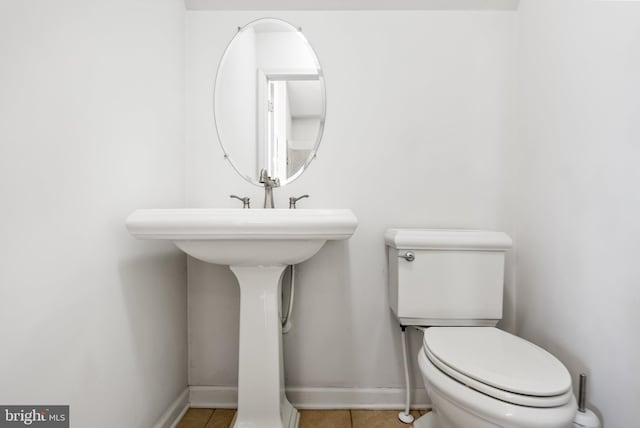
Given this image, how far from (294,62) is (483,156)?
96 centimetres

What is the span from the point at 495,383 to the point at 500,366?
88mm

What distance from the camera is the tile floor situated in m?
1.33

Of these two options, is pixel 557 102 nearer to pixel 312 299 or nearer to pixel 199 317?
pixel 312 299

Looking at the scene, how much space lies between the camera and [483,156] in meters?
1.47

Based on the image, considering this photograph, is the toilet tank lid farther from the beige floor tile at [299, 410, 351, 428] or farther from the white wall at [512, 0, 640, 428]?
the beige floor tile at [299, 410, 351, 428]

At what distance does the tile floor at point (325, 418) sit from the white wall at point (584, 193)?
679mm

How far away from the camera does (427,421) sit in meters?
1.31

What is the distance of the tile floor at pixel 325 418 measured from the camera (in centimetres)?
133

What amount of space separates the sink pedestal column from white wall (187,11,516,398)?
13.8 inches

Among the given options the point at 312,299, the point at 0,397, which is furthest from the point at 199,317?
the point at 0,397

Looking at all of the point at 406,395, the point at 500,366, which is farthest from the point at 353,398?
the point at 500,366

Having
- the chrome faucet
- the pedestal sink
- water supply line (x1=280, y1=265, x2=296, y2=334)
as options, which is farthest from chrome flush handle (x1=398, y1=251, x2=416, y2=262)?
the chrome faucet

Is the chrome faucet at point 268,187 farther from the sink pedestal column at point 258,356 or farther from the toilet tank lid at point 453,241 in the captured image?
the toilet tank lid at point 453,241

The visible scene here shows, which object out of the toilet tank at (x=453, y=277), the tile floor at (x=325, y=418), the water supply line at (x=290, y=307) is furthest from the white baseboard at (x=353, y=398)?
the toilet tank at (x=453, y=277)
